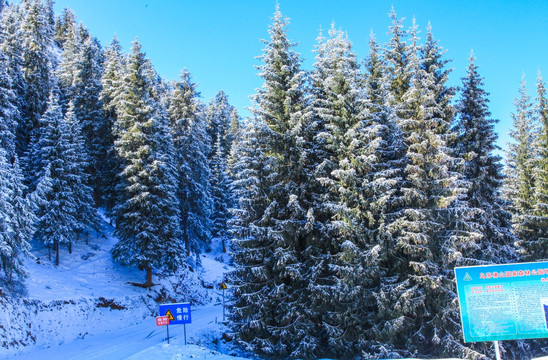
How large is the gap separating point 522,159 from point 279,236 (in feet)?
70.8

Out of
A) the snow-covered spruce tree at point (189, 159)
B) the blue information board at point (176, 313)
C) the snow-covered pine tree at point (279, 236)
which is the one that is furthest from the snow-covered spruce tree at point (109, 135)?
the blue information board at point (176, 313)

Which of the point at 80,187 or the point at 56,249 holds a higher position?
the point at 80,187

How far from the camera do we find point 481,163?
20.3 meters

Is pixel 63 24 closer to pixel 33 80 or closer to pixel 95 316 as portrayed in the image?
pixel 33 80

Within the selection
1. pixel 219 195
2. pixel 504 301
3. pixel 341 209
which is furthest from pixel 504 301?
pixel 219 195

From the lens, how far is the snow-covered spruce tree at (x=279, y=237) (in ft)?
53.2

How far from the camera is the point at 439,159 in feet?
57.2

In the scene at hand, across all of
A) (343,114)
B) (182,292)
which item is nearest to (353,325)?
(343,114)

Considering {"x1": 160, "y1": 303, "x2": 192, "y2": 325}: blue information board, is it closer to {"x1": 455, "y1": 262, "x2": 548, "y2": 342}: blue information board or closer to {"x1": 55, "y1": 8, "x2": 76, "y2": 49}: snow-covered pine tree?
{"x1": 455, "y1": 262, "x2": 548, "y2": 342}: blue information board

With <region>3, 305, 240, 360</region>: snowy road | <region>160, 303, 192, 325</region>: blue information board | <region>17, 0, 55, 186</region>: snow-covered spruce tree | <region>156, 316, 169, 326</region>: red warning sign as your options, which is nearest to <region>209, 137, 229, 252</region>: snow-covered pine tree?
<region>17, 0, 55, 186</region>: snow-covered spruce tree

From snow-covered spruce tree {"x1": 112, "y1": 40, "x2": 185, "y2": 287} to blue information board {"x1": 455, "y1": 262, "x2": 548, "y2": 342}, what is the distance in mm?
21182

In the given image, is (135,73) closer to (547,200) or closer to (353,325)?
(353,325)

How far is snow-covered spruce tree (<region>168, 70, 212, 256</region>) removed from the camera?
3316cm

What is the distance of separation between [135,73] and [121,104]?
9.20 feet
